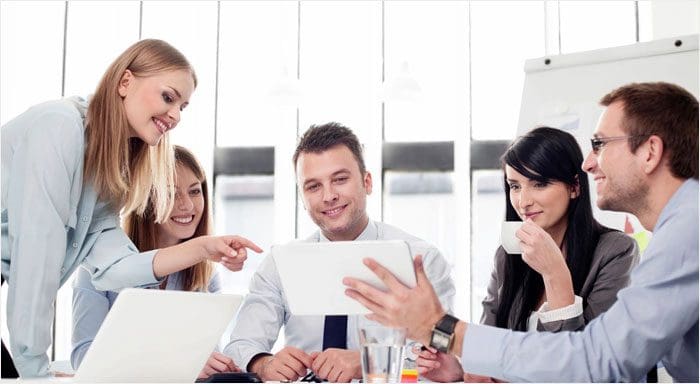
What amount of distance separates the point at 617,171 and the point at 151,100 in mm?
1319

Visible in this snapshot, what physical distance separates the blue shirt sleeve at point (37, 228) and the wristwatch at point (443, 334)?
0.99 metres

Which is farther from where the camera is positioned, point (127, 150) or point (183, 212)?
point (183, 212)

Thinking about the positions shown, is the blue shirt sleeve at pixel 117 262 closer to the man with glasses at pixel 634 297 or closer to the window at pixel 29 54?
the man with glasses at pixel 634 297

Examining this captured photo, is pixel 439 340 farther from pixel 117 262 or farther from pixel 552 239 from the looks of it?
pixel 117 262

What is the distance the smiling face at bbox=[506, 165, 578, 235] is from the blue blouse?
1153 millimetres

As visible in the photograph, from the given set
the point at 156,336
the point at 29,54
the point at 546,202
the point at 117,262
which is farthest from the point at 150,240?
the point at 29,54

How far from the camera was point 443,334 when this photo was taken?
1711mm

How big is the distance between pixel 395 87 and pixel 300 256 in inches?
138

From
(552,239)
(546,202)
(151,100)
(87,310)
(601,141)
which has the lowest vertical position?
(87,310)

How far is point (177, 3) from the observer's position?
7121 millimetres

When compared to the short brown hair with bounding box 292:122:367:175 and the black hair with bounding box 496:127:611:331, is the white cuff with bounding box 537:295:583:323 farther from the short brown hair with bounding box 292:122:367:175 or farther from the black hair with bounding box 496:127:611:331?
the short brown hair with bounding box 292:122:367:175

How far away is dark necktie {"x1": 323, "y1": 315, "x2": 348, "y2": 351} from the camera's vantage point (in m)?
2.34

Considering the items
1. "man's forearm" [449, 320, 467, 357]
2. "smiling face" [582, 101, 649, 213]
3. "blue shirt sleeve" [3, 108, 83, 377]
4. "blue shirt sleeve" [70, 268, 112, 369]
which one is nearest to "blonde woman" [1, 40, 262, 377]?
"blue shirt sleeve" [3, 108, 83, 377]

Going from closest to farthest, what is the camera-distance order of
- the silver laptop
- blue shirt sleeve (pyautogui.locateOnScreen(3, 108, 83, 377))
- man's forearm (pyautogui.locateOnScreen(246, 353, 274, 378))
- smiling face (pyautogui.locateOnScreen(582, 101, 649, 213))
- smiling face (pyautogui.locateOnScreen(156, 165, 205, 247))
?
the silver laptop < smiling face (pyautogui.locateOnScreen(582, 101, 649, 213)) < blue shirt sleeve (pyautogui.locateOnScreen(3, 108, 83, 377)) < man's forearm (pyautogui.locateOnScreen(246, 353, 274, 378)) < smiling face (pyautogui.locateOnScreen(156, 165, 205, 247))
